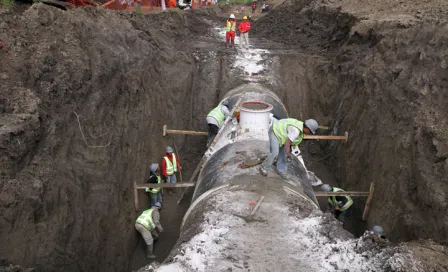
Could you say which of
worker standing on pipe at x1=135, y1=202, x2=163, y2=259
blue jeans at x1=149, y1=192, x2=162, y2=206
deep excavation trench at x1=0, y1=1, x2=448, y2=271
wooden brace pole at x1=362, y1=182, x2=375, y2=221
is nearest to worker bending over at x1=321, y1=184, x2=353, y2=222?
wooden brace pole at x1=362, y1=182, x2=375, y2=221

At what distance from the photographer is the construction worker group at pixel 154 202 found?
26.1 ft

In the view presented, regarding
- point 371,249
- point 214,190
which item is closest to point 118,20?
point 214,190

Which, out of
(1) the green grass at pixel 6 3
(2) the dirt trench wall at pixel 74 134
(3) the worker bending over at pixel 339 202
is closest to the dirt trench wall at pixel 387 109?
(3) the worker bending over at pixel 339 202

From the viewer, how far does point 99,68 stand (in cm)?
804

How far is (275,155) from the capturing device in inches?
264

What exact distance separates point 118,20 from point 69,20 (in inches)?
85.0

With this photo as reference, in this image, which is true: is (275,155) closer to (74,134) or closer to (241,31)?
(74,134)

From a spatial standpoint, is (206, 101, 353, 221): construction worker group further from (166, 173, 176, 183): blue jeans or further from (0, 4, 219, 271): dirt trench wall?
(166, 173, 176, 183): blue jeans

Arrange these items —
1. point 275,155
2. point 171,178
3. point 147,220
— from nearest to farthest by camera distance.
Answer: point 275,155
point 147,220
point 171,178

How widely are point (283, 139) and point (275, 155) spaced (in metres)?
0.34

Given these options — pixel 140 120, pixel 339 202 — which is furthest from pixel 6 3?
pixel 339 202

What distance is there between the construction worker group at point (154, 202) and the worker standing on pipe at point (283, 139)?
284cm

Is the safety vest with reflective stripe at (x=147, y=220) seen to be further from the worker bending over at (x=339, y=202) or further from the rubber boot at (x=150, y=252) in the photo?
the worker bending over at (x=339, y=202)

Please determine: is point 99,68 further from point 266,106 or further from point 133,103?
point 266,106
